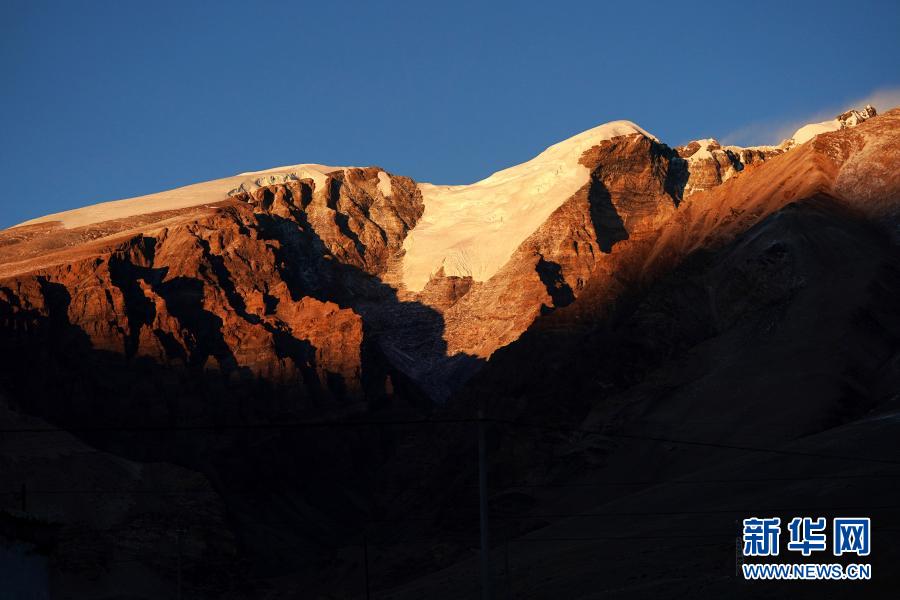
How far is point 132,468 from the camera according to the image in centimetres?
16762

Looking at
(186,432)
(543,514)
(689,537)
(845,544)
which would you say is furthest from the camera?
(186,432)

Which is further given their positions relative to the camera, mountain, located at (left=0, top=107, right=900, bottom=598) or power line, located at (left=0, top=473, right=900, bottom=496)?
mountain, located at (left=0, top=107, right=900, bottom=598)

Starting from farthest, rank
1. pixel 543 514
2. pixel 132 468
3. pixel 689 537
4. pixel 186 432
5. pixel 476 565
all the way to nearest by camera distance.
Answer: pixel 186 432, pixel 132 468, pixel 543 514, pixel 476 565, pixel 689 537

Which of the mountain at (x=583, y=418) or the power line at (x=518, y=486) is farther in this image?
the mountain at (x=583, y=418)

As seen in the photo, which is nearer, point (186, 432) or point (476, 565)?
point (476, 565)

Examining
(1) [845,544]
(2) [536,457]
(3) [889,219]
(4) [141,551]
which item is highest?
(3) [889,219]

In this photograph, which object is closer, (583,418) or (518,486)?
(518,486)

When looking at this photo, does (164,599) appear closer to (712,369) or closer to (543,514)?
(543,514)

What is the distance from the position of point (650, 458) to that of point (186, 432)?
75237mm

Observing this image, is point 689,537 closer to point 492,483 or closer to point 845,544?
point 845,544

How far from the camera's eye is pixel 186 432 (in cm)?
19512

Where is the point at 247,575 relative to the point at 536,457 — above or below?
below

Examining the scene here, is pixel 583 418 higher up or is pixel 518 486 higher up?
pixel 583 418

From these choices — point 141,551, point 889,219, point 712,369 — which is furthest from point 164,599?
point 889,219
